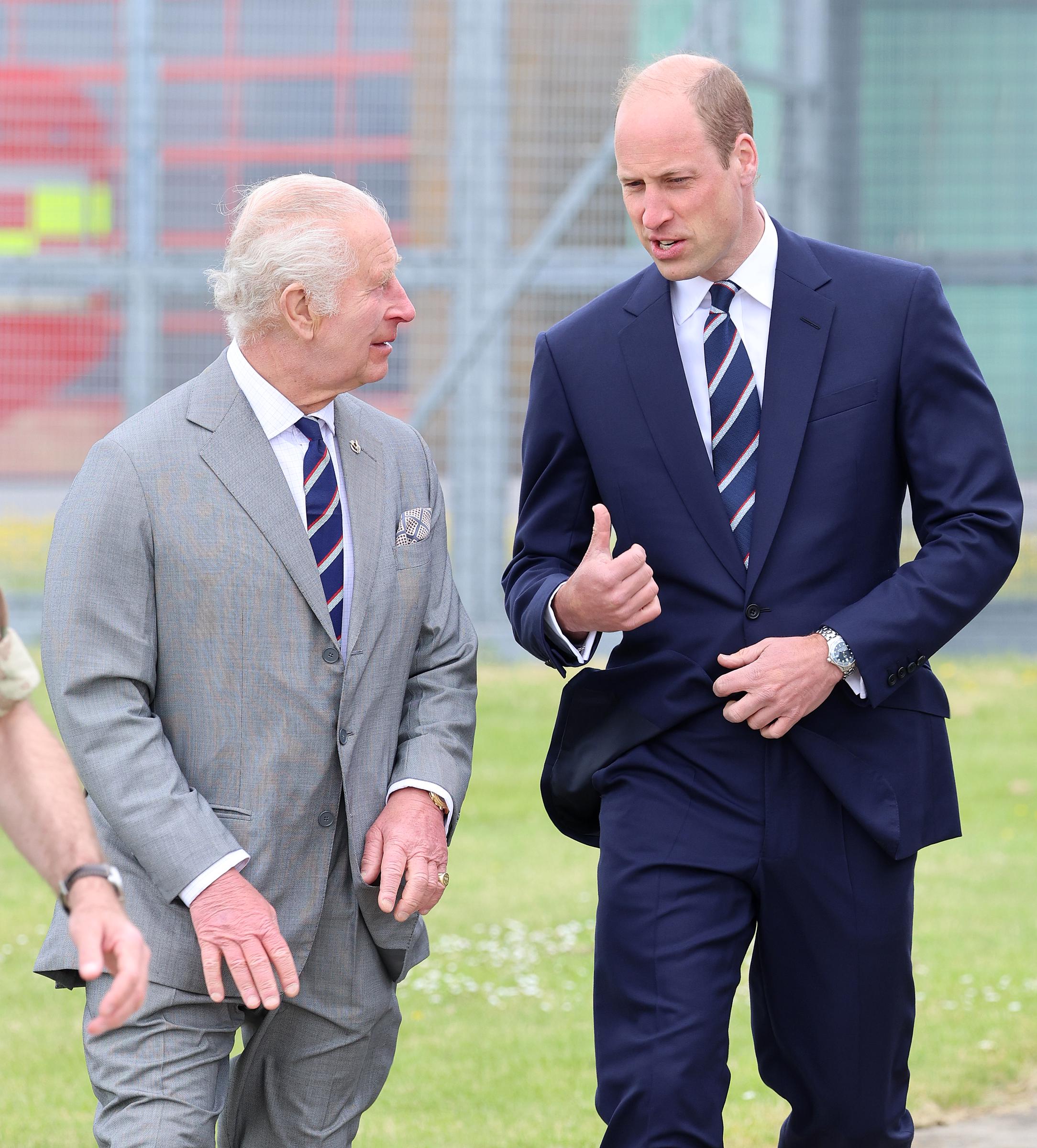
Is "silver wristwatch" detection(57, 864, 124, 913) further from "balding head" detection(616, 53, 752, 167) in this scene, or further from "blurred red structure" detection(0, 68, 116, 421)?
"blurred red structure" detection(0, 68, 116, 421)

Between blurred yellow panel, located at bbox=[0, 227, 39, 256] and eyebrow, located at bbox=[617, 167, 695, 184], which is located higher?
eyebrow, located at bbox=[617, 167, 695, 184]

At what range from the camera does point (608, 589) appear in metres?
3.01

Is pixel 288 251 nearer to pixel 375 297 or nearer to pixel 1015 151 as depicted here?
pixel 375 297

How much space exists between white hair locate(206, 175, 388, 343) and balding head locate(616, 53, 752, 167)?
0.55 metres

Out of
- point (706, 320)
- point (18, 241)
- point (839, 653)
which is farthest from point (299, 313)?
point (18, 241)

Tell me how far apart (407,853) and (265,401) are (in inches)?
32.7

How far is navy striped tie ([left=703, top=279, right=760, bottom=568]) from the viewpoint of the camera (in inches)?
128

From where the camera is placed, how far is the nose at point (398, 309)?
3170 millimetres

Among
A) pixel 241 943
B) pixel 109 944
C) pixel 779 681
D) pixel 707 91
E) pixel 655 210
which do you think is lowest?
pixel 241 943

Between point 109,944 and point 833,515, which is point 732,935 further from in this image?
point 109,944

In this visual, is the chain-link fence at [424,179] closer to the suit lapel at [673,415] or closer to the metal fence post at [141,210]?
the metal fence post at [141,210]

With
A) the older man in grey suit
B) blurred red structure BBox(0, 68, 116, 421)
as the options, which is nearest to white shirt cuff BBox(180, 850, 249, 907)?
the older man in grey suit

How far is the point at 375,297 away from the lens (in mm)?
3148

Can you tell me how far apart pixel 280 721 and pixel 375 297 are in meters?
0.76
